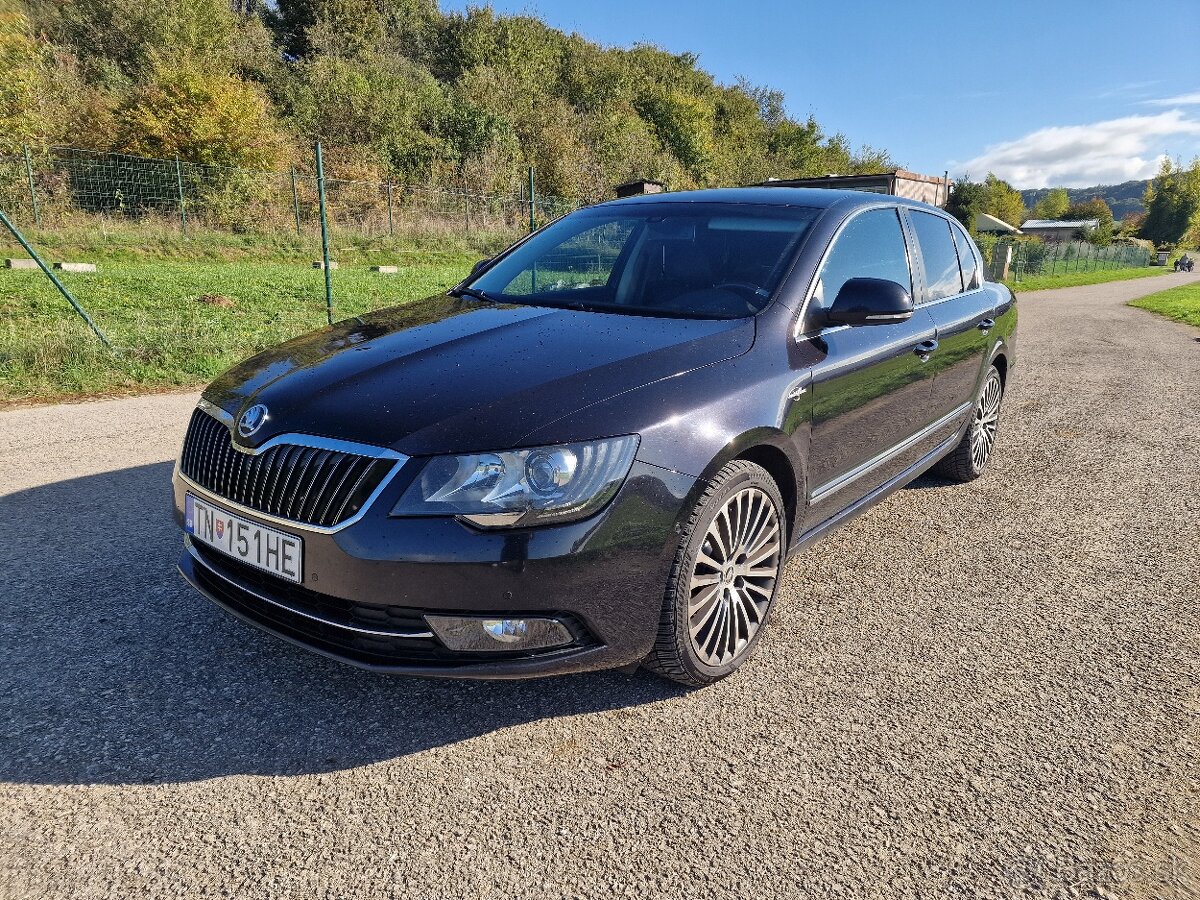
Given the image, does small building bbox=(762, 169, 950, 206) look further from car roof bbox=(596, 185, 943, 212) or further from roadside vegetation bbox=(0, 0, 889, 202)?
roadside vegetation bbox=(0, 0, 889, 202)

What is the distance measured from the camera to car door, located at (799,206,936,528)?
2.94m

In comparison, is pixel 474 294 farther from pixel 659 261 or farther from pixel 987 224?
pixel 987 224

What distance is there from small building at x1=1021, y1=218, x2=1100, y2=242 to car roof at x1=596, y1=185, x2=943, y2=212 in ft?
342

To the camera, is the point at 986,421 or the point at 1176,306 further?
the point at 1176,306

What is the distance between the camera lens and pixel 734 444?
2412mm

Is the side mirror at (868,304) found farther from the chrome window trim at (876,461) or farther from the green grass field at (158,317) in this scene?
the green grass field at (158,317)

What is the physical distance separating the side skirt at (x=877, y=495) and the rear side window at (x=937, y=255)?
2.65 feet

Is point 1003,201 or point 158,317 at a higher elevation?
point 1003,201

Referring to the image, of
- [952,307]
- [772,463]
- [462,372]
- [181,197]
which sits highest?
[181,197]

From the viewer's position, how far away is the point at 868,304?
2.88m

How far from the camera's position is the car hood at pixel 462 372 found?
7.00 feet

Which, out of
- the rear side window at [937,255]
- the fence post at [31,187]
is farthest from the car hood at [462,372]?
the fence post at [31,187]

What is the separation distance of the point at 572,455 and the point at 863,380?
62.2 inches

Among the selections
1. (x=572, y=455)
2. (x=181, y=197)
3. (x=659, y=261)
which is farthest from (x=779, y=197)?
(x=181, y=197)
